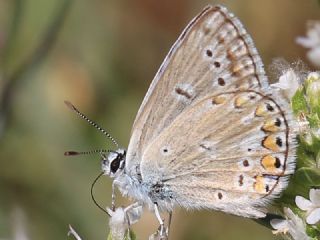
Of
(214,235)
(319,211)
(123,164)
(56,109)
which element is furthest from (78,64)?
(319,211)

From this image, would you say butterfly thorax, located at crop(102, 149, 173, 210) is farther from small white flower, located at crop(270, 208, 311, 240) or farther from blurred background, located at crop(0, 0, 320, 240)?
blurred background, located at crop(0, 0, 320, 240)

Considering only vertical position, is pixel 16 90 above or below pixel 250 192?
above

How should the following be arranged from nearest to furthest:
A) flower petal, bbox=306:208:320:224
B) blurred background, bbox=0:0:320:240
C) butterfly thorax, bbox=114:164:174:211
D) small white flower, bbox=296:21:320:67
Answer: flower petal, bbox=306:208:320:224
butterfly thorax, bbox=114:164:174:211
small white flower, bbox=296:21:320:67
blurred background, bbox=0:0:320:240

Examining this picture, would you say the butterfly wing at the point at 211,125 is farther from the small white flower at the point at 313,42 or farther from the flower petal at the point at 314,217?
the small white flower at the point at 313,42

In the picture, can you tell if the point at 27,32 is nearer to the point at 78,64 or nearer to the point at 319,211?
the point at 78,64

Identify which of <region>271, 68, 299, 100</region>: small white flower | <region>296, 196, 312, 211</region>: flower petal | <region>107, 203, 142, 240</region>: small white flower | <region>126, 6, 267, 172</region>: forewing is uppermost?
<region>126, 6, 267, 172</region>: forewing

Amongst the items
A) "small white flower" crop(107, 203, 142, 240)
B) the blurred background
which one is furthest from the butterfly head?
the blurred background
